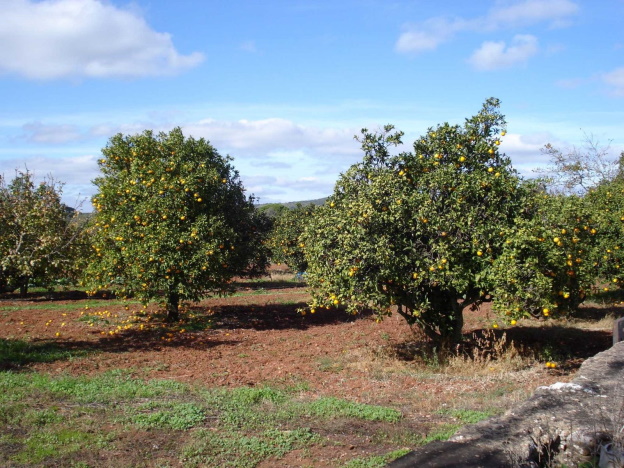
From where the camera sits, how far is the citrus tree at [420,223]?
337 inches

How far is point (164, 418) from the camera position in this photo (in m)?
6.38

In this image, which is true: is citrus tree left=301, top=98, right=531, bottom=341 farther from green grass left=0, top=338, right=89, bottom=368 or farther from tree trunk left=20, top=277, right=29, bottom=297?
tree trunk left=20, top=277, right=29, bottom=297

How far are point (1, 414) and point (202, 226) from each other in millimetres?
6557

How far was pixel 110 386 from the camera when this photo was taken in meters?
8.02

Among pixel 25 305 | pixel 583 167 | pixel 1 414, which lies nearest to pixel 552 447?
pixel 1 414

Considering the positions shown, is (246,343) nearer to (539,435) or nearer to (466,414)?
(466,414)

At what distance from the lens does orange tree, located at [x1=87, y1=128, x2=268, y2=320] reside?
1228 centimetres

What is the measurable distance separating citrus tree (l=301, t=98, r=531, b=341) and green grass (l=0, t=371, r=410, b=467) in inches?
82.2

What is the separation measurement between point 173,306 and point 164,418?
796 centimetres

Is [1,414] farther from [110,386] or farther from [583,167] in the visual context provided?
[583,167]

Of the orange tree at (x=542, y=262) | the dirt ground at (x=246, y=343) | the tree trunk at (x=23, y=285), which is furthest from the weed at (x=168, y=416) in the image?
the tree trunk at (x=23, y=285)

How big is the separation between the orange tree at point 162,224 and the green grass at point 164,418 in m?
4.09

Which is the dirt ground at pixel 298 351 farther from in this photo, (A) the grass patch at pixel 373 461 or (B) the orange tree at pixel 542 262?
(B) the orange tree at pixel 542 262

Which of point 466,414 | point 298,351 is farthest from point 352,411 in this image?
point 298,351
